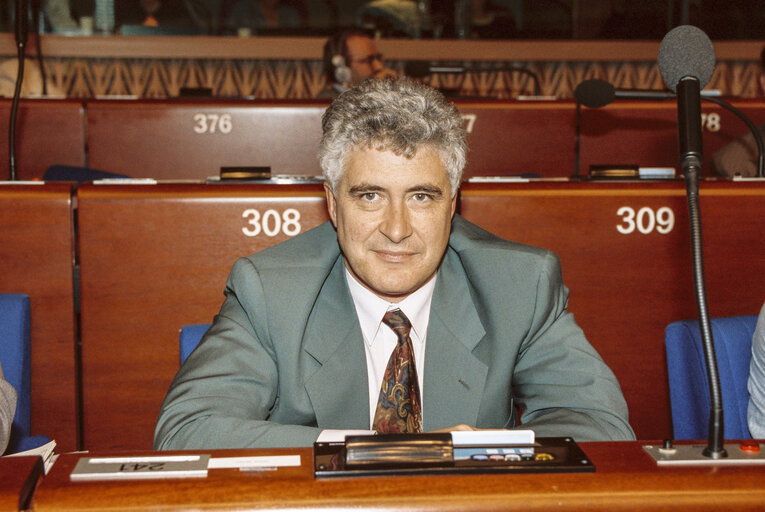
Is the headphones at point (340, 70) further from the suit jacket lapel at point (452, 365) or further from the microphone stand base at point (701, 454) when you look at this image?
the microphone stand base at point (701, 454)

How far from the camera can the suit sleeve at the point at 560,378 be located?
1425 mm

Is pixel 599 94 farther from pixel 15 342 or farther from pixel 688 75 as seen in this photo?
pixel 15 342

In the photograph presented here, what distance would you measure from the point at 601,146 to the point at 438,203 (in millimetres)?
2467

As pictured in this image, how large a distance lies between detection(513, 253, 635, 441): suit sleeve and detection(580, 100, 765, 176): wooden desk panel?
229 cm

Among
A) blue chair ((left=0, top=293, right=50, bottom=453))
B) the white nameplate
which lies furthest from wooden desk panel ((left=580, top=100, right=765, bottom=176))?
the white nameplate

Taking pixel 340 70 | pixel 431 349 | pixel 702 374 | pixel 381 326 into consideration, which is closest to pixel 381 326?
pixel 381 326

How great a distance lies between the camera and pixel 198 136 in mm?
3645

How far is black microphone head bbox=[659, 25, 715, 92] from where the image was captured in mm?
1109

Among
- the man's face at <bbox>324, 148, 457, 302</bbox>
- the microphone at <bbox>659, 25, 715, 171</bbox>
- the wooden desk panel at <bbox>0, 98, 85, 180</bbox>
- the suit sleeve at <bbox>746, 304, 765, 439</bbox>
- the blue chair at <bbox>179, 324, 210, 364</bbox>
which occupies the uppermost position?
the wooden desk panel at <bbox>0, 98, 85, 180</bbox>

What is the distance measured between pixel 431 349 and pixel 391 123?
45 cm

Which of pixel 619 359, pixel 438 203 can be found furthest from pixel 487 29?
pixel 438 203

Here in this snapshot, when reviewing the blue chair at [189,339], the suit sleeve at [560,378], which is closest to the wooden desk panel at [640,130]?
the suit sleeve at [560,378]

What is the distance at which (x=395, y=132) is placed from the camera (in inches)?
58.2

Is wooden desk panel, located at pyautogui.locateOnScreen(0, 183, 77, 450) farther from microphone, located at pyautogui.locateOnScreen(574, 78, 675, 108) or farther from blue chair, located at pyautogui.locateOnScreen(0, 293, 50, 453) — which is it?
microphone, located at pyautogui.locateOnScreen(574, 78, 675, 108)
